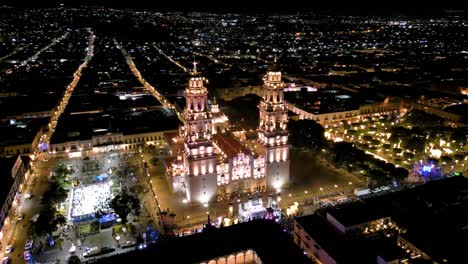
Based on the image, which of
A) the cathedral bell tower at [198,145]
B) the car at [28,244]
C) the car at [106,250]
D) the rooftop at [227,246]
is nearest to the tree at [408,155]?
the cathedral bell tower at [198,145]

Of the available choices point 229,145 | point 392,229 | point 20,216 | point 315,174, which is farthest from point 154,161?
point 392,229

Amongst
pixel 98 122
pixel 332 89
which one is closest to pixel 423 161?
pixel 332 89

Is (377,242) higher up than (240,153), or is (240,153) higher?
(240,153)

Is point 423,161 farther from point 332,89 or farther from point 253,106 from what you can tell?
point 332,89

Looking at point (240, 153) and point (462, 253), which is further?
point (240, 153)

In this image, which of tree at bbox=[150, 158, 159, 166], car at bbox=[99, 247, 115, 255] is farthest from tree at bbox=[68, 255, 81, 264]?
tree at bbox=[150, 158, 159, 166]

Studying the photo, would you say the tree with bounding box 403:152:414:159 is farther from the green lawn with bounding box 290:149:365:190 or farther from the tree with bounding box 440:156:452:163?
the green lawn with bounding box 290:149:365:190

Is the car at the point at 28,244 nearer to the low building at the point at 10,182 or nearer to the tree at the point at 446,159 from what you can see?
the low building at the point at 10,182

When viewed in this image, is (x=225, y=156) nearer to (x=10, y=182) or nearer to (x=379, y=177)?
(x=379, y=177)
